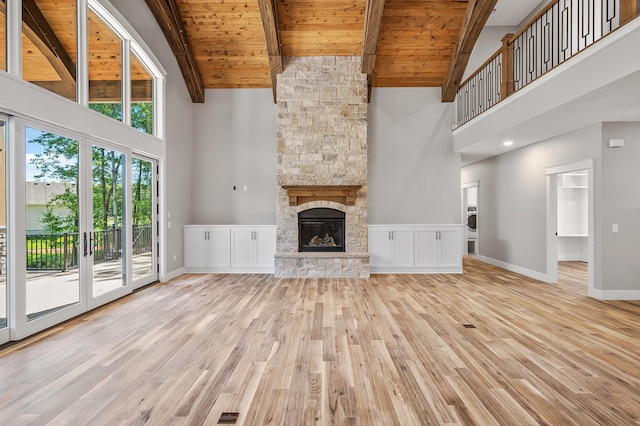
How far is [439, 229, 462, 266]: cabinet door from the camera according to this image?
6586mm

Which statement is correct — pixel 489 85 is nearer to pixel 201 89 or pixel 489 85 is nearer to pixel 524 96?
pixel 524 96

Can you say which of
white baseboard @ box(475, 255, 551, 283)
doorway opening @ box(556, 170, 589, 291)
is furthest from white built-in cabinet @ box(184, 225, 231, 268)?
doorway opening @ box(556, 170, 589, 291)

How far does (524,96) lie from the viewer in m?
4.64

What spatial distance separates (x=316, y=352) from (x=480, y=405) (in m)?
1.33

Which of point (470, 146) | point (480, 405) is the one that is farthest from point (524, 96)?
point (480, 405)

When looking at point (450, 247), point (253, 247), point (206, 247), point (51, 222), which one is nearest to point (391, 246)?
point (450, 247)

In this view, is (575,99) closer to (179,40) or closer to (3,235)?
(3,235)

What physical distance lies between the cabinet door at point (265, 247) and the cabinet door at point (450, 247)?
341cm

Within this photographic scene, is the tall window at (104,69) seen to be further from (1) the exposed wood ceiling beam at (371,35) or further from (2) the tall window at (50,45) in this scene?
(1) the exposed wood ceiling beam at (371,35)

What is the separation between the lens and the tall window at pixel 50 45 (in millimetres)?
3285

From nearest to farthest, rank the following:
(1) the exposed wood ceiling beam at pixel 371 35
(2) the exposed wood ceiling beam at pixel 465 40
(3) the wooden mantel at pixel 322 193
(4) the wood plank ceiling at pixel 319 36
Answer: (1) the exposed wood ceiling beam at pixel 371 35
(2) the exposed wood ceiling beam at pixel 465 40
(4) the wood plank ceiling at pixel 319 36
(3) the wooden mantel at pixel 322 193

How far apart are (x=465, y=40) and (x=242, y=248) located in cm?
577

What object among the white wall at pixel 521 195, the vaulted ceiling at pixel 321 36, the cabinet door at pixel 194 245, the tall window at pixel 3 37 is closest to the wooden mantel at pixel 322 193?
the cabinet door at pixel 194 245

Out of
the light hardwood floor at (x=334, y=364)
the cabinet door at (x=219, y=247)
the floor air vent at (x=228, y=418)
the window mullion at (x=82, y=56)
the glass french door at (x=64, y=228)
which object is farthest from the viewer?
the cabinet door at (x=219, y=247)
